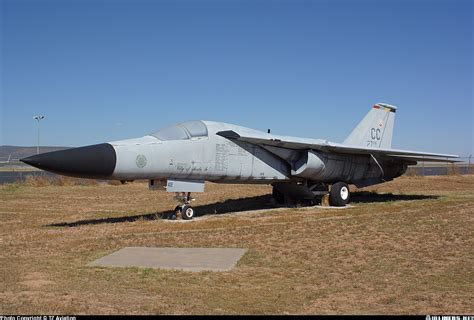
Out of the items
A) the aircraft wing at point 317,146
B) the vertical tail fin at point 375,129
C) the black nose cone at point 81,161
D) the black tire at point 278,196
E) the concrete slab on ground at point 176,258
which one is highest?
the vertical tail fin at point 375,129

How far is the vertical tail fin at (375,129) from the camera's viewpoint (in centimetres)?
1930

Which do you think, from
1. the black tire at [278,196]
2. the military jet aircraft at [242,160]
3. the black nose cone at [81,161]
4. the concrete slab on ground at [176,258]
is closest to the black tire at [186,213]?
the military jet aircraft at [242,160]

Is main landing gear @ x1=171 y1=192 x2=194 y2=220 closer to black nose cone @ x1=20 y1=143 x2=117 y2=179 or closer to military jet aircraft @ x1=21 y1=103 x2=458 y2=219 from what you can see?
military jet aircraft @ x1=21 y1=103 x2=458 y2=219

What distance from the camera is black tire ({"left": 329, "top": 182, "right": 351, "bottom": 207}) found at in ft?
54.2

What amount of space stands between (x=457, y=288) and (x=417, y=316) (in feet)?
4.62

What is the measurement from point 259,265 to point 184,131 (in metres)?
6.24

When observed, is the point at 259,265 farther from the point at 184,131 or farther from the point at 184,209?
the point at 184,131

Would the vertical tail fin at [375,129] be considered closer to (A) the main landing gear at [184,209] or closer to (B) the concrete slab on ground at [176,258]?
(A) the main landing gear at [184,209]

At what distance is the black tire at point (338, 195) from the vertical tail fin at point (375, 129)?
3.07 meters

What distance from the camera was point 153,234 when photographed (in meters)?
10.3

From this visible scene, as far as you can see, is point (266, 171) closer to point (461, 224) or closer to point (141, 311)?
point (461, 224)

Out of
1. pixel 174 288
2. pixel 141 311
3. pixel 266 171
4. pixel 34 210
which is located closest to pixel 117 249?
pixel 174 288

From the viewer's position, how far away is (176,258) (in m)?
7.71

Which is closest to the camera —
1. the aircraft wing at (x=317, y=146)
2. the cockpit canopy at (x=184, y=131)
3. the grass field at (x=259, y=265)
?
the grass field at (x=259, y=265)
